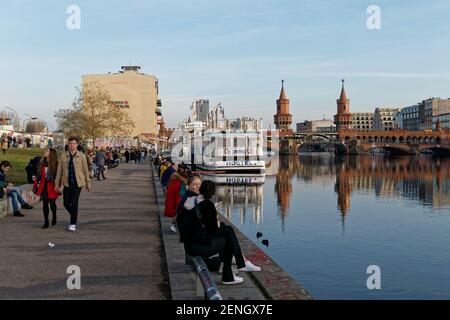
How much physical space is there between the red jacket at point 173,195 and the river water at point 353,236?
3439mm

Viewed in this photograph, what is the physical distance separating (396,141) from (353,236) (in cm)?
16144

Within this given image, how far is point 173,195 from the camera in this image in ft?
41.7

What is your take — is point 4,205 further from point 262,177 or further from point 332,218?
point 262,177

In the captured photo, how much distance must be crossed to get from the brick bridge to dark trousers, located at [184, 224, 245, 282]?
153650 mm

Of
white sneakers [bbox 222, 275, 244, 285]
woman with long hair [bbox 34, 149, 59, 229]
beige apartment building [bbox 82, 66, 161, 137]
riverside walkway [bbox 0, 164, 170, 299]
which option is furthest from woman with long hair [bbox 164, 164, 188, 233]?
beige apartment building [bbox 82, 66, 161, 137]

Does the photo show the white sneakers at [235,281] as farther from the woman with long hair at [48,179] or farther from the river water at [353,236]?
the woman with long hair at [48,179]

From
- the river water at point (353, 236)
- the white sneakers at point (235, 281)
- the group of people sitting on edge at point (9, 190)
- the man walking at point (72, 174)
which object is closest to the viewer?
the white sneakers at point (235, 281)

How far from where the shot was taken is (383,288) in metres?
12.7

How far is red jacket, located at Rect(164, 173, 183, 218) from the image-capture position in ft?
40.9

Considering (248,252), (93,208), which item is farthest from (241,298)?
(93,208)

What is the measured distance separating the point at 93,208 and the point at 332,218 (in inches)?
452

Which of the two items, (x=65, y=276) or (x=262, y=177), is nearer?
(x=65, y=276)

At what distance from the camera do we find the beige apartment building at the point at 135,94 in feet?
409

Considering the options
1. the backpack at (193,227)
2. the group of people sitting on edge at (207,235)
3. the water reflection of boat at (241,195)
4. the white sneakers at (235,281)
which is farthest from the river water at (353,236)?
the backpack at (193,227)
